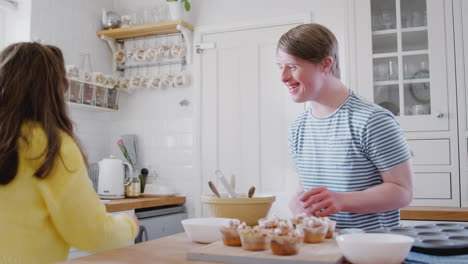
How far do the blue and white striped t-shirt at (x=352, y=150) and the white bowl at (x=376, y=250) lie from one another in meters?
0.51

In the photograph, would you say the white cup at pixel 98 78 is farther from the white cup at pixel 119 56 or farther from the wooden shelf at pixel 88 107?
the white cup at pixel 119 56

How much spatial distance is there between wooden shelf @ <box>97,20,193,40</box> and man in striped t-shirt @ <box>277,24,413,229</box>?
2088 millimetres

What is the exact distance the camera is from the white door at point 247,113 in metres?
3.28

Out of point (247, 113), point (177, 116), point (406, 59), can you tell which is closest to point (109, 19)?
point (177, 116)

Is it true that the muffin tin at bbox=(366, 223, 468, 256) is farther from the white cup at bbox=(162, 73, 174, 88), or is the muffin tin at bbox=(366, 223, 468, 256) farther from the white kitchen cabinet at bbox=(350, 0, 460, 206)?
the white cup at bbox=(162, 73, 174, 88)

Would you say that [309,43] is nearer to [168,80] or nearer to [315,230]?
[315,230]

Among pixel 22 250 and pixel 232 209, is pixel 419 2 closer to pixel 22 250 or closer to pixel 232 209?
pixel 232 209

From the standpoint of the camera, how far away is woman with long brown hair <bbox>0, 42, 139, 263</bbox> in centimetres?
112

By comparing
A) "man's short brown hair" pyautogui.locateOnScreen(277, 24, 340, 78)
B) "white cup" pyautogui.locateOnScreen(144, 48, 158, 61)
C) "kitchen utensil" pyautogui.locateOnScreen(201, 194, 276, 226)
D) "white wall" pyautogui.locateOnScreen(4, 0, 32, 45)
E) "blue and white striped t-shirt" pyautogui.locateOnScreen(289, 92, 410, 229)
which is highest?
"white wall" pyautogui.locateOnScreen(4, 0, 32, 45)

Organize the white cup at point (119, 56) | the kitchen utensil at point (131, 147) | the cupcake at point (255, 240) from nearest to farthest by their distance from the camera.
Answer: the cupcake at point (255, 240) → the kitchen utensil at point (131, 147) → the white cup at point (119, 56)

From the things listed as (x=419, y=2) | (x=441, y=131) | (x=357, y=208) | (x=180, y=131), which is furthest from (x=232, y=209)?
(x=180, y=131)

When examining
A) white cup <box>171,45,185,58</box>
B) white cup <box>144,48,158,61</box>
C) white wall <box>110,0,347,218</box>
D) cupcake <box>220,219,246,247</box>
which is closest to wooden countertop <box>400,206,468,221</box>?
white wall <box>110,0,347,218</box>

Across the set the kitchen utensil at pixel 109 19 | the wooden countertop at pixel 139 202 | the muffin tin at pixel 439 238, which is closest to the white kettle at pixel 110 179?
the wooden countertop at pixel 139 202

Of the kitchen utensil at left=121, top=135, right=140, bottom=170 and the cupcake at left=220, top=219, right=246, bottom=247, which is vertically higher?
the kitchen utensil at left=121, top=135, right=140, bottom=170
